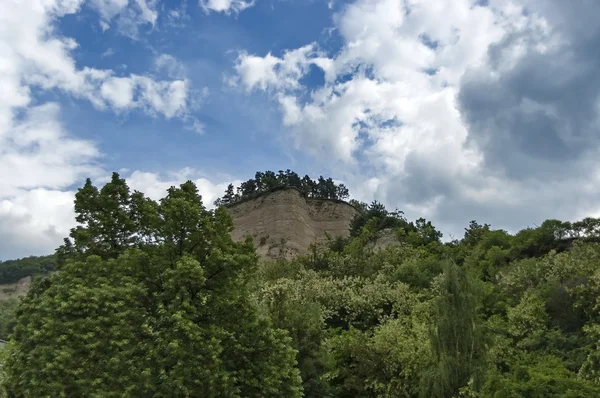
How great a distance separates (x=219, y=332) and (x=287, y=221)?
181ft

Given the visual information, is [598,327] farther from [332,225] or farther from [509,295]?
[332,225]

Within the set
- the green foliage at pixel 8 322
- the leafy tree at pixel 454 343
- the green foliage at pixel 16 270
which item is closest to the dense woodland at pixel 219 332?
the leafy tree at pixel 454 343

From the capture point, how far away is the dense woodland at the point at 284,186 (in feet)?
267

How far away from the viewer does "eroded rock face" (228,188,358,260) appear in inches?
2702

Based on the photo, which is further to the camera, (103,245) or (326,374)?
(326,374)

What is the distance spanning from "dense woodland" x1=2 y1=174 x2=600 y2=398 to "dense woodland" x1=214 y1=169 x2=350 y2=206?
54.3 m

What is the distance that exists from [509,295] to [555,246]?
12.2 m

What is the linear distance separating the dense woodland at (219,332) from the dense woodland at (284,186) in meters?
54.3

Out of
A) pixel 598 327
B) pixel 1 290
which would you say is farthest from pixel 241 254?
pixel 1 290

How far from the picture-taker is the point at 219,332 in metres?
16.3

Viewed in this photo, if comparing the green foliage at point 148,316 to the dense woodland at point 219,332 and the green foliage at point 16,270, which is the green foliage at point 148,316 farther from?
the green foliage at point 16,270

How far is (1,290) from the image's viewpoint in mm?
124625

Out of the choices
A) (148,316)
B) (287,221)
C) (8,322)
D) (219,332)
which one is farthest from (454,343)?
(287,221)

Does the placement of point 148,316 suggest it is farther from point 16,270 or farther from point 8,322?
point 16,270
